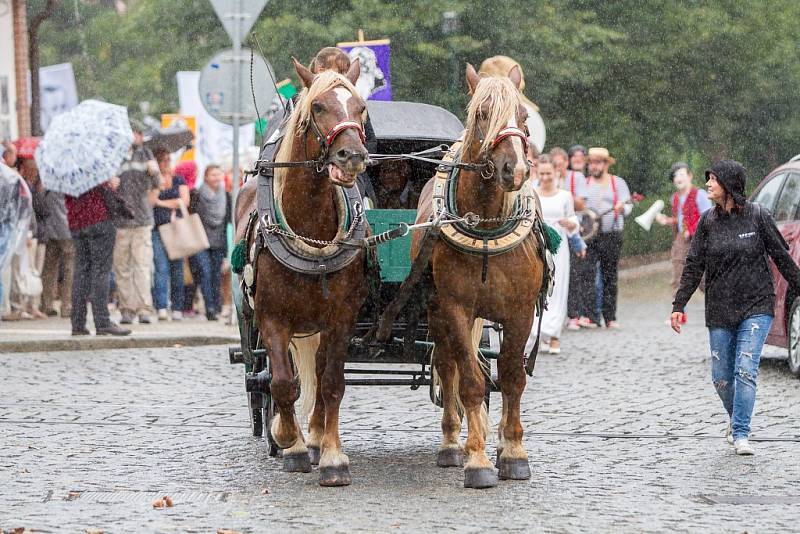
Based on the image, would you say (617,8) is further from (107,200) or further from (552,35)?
(107,200)

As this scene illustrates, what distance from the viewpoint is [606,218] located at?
20.4 meters

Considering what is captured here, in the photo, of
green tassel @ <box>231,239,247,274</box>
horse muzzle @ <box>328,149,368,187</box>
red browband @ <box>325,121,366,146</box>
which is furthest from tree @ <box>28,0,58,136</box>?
horse muzzle @ <box>328,149,368,187</box>

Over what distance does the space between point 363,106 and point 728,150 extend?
27273mm

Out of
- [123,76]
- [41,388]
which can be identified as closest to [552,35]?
[41,388]

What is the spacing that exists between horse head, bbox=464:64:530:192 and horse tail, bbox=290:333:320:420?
1.51 metres

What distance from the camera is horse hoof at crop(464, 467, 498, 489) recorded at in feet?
28.1

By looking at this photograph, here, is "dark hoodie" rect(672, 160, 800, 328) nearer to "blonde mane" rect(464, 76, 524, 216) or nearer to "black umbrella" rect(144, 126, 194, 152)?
"blonde mane" rect(464, 76, 524, 216)

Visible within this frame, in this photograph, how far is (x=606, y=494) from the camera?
8.37 metres

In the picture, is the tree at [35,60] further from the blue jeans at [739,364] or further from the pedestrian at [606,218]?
the blue jeans at [739,364]

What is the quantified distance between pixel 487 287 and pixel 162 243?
11.8 metres

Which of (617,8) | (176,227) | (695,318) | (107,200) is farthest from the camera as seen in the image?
(617,8)

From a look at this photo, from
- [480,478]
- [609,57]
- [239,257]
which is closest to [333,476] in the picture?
[480,478]

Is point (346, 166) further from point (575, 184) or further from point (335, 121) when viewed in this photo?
point (575, 184)

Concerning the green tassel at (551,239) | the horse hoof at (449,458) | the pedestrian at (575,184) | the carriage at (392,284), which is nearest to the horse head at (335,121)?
the carriage at (392,284)
